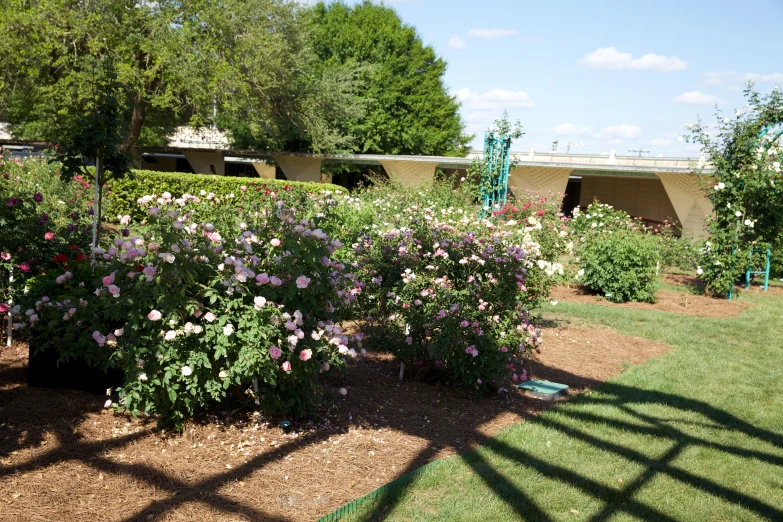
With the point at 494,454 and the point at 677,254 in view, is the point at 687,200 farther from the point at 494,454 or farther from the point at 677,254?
the point at 494,454

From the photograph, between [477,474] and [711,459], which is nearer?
[477,474]

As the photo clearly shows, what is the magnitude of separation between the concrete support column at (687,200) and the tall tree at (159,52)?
12718mm

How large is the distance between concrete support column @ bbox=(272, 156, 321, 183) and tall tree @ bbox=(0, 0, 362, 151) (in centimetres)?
555


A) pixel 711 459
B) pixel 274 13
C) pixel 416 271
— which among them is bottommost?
pixel 711 459

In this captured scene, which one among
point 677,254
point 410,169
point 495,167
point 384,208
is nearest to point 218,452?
point 384,208

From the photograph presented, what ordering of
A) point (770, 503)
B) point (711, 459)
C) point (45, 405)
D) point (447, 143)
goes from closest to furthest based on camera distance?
point (770, 503), point (45, 405), point (711, 459), point (447, 143)

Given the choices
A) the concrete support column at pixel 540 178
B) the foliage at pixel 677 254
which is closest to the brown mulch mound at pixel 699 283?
the foliage at pixel 677 254

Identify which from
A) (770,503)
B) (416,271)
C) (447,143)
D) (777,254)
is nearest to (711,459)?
(770,503)

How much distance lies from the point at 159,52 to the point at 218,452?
18915 millimetres

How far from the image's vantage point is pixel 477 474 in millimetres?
3920

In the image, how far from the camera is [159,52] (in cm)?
2020

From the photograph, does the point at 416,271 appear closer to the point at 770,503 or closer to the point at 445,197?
the point at 770,503

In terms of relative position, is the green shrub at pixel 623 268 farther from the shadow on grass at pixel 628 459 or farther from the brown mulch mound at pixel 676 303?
the shadow on grass at pixel 628 459

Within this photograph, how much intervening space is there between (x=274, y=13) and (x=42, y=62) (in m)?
7.43
